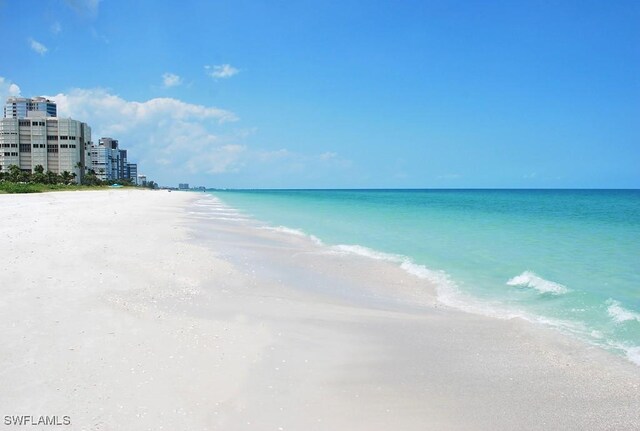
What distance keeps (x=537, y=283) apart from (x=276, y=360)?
27.6 feet

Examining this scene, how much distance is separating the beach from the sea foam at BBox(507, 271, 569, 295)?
2799mm

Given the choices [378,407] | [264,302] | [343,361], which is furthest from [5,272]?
[378,407]

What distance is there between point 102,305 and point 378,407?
538 cm

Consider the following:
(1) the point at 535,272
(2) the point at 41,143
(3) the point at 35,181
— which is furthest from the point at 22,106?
(1) the point at 535,272

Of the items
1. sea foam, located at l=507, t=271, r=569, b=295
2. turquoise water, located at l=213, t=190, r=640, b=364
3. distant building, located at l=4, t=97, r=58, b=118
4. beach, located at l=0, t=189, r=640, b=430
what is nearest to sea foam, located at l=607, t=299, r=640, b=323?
turquoise water, located at l=213, t=190, r=640, b=364

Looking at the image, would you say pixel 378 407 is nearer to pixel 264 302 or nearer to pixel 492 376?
pixel 492 376

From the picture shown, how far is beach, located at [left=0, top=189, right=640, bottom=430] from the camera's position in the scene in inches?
168

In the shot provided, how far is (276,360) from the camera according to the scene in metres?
5.60

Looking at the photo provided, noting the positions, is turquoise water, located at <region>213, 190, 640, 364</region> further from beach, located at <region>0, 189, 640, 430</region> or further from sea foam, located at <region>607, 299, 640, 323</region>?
beach, located at <region>0, 189, 640, 430</region>

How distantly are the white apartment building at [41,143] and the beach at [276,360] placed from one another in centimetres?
13248

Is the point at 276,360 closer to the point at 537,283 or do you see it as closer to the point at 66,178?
the point at 537,283

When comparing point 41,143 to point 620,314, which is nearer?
point 620,314

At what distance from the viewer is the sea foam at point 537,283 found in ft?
34.2

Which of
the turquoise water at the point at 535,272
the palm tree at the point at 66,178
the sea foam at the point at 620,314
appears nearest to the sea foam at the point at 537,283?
the turquoise water at the point at 535,272
